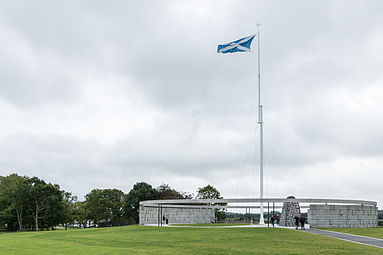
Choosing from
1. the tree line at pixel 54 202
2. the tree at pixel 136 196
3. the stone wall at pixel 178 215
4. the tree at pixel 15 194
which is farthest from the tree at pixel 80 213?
the stone wall at pixel 178 215

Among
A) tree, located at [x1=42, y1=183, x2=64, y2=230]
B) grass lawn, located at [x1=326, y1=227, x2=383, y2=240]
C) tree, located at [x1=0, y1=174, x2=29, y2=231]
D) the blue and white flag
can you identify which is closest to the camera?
grass lawn, located at [x1=326, y1=227, x2=383, y2=240]

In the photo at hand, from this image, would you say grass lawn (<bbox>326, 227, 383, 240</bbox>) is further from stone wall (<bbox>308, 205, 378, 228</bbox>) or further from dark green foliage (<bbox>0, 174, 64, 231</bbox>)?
dark green foliage (<bbox>0, 174, 64, 231</bbox>)

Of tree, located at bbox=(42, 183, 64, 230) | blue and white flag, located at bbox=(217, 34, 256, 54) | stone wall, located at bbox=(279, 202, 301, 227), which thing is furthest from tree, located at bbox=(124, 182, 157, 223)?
blue and white flag, located at bbox=(217, 34, 256, 54)

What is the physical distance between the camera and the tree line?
68.6 m

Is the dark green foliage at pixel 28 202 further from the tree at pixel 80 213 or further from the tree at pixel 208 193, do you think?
the tree at pixel 208 193

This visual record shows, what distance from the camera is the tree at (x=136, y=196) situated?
7438cm

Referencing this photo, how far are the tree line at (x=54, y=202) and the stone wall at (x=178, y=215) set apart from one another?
17.3 metres

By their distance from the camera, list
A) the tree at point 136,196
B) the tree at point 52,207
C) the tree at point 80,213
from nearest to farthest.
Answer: the tree at point 52,207 < the tree at point 136,196 < the tree at point 80,213

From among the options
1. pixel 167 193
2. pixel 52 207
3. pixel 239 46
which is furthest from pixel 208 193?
pixel 239 46

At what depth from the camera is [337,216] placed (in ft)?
130

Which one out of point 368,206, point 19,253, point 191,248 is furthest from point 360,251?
point 368,206

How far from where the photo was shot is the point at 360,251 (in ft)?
59.9

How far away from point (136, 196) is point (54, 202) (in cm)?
1497

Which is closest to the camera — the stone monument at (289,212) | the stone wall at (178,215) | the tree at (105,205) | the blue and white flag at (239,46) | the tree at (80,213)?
the blue and white flag at (239,46)
